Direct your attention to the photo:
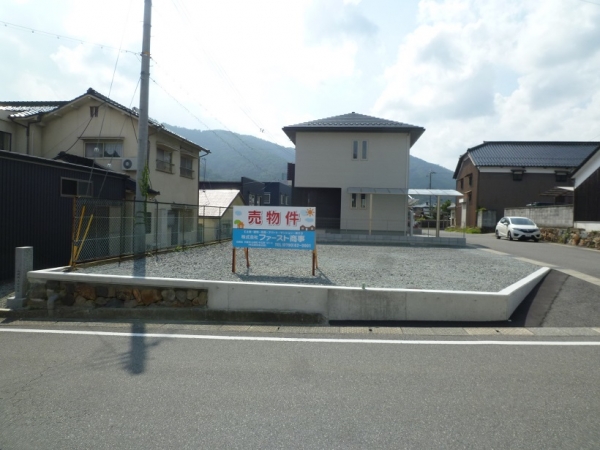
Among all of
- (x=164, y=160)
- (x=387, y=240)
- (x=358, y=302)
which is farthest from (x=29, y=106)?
(x=358, y=302)

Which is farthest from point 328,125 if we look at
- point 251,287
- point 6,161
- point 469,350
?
point 469,350

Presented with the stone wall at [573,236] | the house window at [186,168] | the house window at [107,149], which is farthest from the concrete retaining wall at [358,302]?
the stone wall at [573,236]

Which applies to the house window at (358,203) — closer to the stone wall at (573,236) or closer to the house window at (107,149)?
the stone wall at (573,236)

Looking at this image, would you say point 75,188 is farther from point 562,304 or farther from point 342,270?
point 562,304

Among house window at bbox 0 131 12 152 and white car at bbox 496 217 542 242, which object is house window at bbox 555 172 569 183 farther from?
house window at bbox 0 131 12 152

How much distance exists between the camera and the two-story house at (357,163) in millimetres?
19906

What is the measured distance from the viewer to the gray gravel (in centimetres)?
723

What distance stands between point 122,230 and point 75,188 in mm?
2758

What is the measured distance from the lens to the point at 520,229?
22.1 m

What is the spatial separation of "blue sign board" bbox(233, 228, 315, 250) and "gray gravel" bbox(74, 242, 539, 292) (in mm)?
543

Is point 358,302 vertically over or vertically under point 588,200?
under

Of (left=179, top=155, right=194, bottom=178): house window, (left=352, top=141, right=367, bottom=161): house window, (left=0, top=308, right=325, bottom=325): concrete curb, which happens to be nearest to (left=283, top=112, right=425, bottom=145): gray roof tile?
(left=352, top=141, right=367, bottom=161): house window

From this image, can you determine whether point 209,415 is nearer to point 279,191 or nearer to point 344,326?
point 344,326

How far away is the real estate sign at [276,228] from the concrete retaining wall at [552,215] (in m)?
18.0
